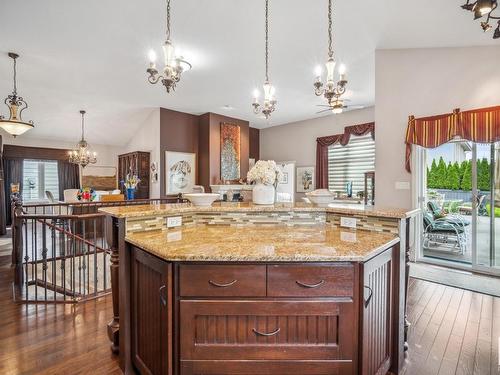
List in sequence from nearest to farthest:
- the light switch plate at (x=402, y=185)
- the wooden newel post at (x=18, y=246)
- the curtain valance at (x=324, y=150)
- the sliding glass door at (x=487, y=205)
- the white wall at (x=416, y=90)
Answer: the wooden newel post at (x=18, y=246), the white wall at (x=416, y=90), the sliding glass door at (x=487, y=205), the light switch plate at (x=402, y=185), the curtain valance at (x=324, y=150)

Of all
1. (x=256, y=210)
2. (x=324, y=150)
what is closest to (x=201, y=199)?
(x=256, y=210)

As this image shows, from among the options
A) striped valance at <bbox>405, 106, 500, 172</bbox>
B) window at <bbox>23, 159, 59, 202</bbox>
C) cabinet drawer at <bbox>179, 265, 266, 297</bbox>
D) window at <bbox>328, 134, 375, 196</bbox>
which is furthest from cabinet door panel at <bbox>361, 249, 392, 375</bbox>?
window at <bbox>23, 159, 59, 202</bbox>

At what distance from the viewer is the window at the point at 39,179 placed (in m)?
8.38

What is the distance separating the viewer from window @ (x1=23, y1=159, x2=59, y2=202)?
8375 millimetres

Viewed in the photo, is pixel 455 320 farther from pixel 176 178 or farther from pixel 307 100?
pixel 176 178

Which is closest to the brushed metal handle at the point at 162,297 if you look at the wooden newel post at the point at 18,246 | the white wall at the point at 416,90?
the wooden newel post at the point at 18,246

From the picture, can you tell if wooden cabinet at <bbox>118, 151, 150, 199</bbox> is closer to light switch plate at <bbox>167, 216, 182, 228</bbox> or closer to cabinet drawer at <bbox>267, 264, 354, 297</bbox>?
light switch plate at <bbox>167, 216, 182, 228</bbox>

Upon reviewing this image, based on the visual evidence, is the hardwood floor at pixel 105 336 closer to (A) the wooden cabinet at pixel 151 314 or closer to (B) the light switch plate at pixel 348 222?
(A) the wooden cabinet at pixel 151 314

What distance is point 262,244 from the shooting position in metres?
1.55

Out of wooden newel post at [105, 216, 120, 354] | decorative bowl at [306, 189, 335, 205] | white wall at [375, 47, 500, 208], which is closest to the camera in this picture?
wooden newel post at [105, 216, 120, 354]

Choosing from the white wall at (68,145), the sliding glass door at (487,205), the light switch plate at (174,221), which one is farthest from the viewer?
the white wall at (68,145)

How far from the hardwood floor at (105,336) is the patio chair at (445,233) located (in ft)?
4.92

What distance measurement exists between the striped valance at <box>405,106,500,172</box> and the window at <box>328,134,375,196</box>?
2.72m

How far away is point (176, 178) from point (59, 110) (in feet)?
10.9
